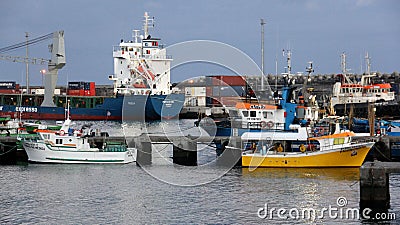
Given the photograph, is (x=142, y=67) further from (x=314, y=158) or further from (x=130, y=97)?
(x=314, y=158)

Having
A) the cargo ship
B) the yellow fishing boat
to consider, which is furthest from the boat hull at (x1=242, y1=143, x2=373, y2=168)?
the cargo ship

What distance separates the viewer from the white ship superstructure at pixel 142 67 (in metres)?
90.8

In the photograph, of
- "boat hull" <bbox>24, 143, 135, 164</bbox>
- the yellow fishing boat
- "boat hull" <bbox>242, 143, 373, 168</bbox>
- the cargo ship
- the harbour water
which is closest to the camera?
the harbour water

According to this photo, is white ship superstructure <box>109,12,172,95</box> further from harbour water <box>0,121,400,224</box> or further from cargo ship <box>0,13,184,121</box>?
harbour water <box>0,121,400,224</box>

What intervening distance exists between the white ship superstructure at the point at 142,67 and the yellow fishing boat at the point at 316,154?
54.3 m

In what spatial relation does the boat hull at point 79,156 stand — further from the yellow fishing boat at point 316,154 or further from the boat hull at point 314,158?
the boat hull at point 314,158

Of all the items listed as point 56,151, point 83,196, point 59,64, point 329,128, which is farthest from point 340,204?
point 59,64

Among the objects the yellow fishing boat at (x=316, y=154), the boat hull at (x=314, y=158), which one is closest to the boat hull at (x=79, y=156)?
the yellow fishing boat at (x=316, y=154)

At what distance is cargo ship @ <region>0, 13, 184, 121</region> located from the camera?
291 ft

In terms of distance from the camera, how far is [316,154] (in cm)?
3491

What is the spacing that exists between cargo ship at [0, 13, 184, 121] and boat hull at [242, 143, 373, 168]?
170ft

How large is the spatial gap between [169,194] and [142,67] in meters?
63.0

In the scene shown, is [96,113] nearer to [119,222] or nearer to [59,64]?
[59,64]

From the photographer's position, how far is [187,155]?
38688 mm
